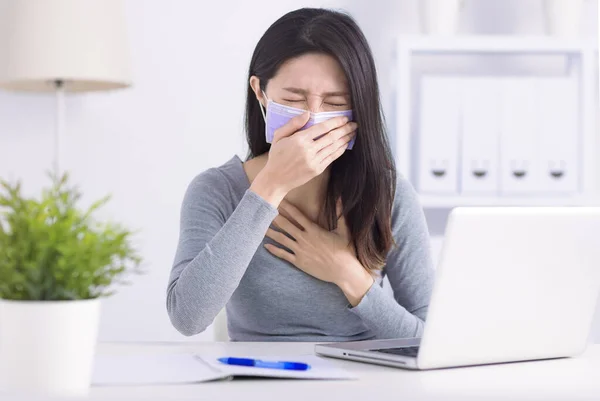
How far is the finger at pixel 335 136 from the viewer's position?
1548 mm

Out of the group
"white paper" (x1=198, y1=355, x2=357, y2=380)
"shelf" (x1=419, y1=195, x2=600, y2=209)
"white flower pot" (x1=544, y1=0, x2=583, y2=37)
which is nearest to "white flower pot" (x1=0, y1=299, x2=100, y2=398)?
"white paper" (x1=198, y1=355, x2=357, y2=380)

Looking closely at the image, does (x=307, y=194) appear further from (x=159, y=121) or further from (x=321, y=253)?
(x=159, y=121)

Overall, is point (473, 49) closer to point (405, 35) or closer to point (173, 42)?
point (405, 35)

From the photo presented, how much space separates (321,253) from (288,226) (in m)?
0.09

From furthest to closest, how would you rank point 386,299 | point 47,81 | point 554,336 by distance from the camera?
1. point 47,81
2. point 386,299
3. point 554,336

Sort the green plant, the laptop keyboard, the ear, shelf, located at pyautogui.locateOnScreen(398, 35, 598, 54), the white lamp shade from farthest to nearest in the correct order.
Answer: shelf, located at pyautogui.locateOnScreen(398, 35, 598, 54)
the white lamp shade
the ear
the laptop keyboard
the green plant

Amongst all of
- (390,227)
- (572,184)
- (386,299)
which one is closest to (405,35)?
(572,184)

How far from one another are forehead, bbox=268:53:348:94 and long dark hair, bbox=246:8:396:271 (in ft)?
0.04

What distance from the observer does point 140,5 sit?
8.86 ft

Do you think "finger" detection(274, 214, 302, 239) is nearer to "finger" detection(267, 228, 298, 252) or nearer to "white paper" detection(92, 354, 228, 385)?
"finger" detection(267, 228, 298, 252)

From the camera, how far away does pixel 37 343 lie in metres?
0.84

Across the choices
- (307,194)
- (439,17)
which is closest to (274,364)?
(307,194)

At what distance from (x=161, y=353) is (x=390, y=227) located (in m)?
0.63

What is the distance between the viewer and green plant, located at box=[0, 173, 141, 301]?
836 millimetres
